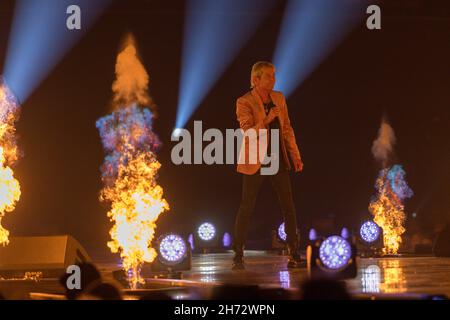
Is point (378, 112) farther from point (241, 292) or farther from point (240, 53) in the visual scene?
point (241, 292)

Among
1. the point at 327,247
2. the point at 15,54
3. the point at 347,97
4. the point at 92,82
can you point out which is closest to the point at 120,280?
the point at 327,247

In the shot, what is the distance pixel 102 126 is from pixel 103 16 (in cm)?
226

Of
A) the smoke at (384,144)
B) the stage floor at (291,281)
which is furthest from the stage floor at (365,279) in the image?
the smoke at (384,144)

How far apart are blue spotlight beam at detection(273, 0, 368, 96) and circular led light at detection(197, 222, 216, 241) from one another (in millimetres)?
2917

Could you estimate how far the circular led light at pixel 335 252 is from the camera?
3.74 metres

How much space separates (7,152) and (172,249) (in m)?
7.31

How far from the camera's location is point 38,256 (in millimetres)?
6547

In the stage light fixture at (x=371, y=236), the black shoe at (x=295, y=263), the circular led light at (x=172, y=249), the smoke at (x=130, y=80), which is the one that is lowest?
the black shoe at (x=295, y=263)

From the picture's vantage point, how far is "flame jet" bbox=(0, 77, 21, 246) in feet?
25.7

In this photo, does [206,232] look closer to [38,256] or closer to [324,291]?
[38,256]

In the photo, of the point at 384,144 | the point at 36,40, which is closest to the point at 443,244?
the point at 384,144

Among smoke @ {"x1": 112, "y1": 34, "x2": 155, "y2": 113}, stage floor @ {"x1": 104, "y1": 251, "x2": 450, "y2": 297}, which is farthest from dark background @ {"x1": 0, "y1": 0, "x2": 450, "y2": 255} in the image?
stage floor @ {"x1": 104, "y1": 251, "x2": 450, "y2": 297}

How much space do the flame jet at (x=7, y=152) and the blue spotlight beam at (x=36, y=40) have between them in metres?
0.40

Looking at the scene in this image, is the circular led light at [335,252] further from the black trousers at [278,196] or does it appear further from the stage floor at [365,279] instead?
the black trousers at [278,196]
